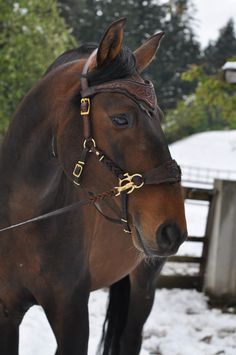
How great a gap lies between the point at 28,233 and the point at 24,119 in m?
0.51

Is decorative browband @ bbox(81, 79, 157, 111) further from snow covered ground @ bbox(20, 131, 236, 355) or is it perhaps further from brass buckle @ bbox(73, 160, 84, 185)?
snow covered ground @ bbox(20, 131, 236, 355)

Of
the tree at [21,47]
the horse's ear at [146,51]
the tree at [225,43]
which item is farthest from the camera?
the tree at [225,43]

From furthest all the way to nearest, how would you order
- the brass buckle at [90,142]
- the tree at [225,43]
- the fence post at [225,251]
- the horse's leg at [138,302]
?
the tree at [225,43] < the fence post at [225,251] < the horse's leg at [138,302] < the brass buckle at [90,142]

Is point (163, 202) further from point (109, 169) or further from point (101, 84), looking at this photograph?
point (101, 84)

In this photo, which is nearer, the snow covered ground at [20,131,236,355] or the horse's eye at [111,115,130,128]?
the horse's eye at [111,115,130,128]

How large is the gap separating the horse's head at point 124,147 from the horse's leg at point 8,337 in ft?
3.23

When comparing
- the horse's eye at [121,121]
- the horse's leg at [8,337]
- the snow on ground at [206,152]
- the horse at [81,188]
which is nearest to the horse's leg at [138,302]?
the horse at [81,188]

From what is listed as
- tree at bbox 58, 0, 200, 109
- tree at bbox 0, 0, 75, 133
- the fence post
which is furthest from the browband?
tree at bbox 58, 0, 200, 109

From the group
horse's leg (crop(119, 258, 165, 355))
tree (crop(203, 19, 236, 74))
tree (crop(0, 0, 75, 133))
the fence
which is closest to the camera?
horse's leg (crop(119, 258, 165, 355))

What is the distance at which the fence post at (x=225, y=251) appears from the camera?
5.50m

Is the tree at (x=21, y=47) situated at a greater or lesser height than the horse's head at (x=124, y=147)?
lesser

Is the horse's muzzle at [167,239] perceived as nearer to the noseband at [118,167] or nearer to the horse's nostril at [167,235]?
the horse's nostril at [167,235]

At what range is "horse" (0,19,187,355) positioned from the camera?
1646 mm

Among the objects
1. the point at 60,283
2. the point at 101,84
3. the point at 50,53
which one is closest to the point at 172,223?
the point at 101,84
